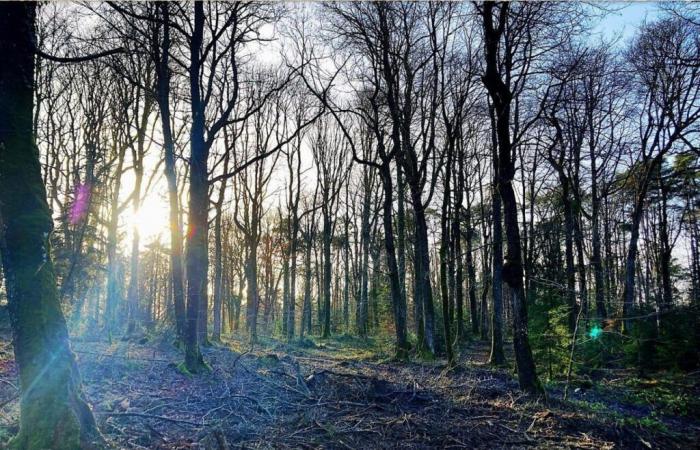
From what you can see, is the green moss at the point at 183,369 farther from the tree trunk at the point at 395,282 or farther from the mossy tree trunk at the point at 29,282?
the tree trunk at the point at 395,282

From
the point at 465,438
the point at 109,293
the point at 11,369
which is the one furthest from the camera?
the point at 109,293

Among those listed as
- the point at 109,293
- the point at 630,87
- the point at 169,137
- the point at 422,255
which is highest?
the point at 630,87

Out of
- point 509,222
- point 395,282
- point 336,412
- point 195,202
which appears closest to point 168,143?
point 195,202

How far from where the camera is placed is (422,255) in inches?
483

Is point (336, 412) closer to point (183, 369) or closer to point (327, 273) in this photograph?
point (183, 369)

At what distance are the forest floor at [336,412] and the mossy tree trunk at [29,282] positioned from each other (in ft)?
2.59

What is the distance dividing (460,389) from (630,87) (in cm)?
1544

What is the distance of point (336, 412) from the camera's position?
624 cm

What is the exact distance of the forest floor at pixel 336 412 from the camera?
5.04 m

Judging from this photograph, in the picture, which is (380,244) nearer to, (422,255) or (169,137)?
(422,255)

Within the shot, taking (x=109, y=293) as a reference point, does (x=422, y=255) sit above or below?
above

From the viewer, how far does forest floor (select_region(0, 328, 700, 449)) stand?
5043 mm

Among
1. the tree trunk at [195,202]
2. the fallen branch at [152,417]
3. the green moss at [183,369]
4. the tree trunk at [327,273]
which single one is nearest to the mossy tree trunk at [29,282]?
the fallen branch at [152,417]

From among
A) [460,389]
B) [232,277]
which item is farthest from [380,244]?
[460,389]
